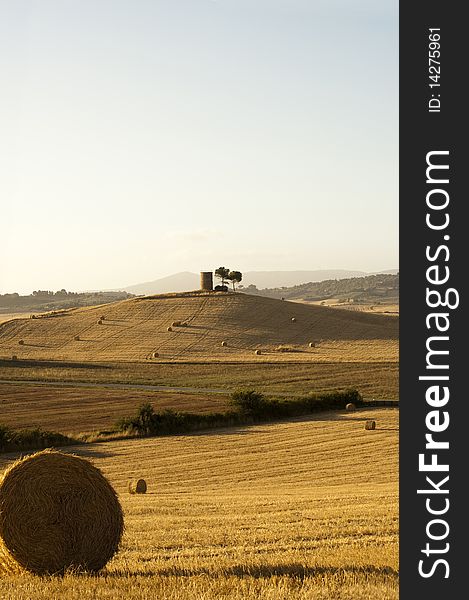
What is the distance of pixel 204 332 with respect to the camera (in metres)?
76.6

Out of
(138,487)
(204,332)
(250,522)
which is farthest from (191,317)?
(250,522)

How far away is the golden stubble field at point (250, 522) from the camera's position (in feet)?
30.0

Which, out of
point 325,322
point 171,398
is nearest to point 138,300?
point 325,322

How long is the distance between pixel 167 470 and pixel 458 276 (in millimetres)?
22708

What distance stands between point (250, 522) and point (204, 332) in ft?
202

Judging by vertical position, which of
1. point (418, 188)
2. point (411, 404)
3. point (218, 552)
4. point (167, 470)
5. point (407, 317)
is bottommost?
point (167, 470)

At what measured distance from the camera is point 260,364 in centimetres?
6256

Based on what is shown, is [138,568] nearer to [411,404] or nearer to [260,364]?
[411,404]

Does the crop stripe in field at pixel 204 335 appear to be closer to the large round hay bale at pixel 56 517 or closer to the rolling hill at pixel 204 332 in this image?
the rolling hill at pixel 204 332

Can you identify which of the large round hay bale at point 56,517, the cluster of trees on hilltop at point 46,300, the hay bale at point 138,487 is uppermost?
the cluster of trees on hilltop at point 46,300

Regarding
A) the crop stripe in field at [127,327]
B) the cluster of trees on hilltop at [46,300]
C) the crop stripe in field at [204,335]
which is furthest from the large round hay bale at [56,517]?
the cluster of trees on hilltop at [46,300]

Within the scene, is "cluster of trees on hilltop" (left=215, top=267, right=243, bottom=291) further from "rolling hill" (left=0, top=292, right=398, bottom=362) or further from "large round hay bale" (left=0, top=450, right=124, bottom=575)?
"large round hay bale" (left=0, top=450, right=124, bottom=575)

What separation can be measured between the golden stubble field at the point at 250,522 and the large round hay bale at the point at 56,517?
34 centimetres

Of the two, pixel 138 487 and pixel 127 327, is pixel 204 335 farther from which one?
pixel 138 487
